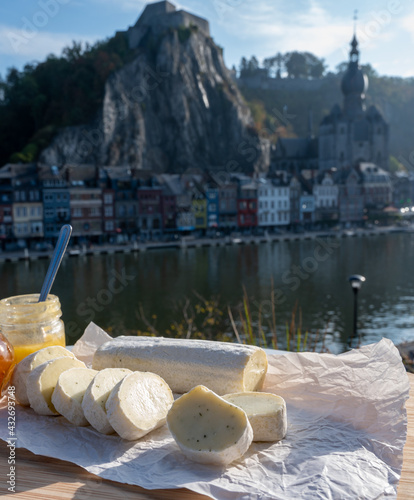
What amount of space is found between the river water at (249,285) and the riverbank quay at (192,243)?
4.18ft

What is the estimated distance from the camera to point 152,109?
60.8m

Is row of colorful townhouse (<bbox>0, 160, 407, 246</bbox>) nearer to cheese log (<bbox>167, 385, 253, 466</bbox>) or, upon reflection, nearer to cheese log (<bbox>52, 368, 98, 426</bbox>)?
cheese log (<bbox>52, 368, 98, 426</bbox>)

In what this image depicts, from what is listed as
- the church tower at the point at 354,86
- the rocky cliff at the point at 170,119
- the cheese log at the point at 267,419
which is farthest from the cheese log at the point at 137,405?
the church tower at the point at 354,86

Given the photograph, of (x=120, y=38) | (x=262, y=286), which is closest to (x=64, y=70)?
(x=120, y=38)

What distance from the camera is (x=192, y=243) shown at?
45.4m

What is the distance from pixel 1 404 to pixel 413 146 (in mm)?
104520

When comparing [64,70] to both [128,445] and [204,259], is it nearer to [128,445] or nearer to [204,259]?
[204,259]

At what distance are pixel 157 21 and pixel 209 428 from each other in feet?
219

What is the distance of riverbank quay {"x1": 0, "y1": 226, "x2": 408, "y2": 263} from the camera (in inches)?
1570

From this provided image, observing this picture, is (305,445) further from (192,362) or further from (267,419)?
(192,362)

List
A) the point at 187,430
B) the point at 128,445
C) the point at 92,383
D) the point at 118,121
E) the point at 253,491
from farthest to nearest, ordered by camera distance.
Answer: the point at 118,121
the point at 92,383
the point at 128,445
the point at 187,430
the point at 253,491

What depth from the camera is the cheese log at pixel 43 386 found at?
220 centimetres

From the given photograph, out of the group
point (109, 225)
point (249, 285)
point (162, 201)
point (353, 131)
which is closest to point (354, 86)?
point (353, 131)

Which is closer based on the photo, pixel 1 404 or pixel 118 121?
pixel 1 404
